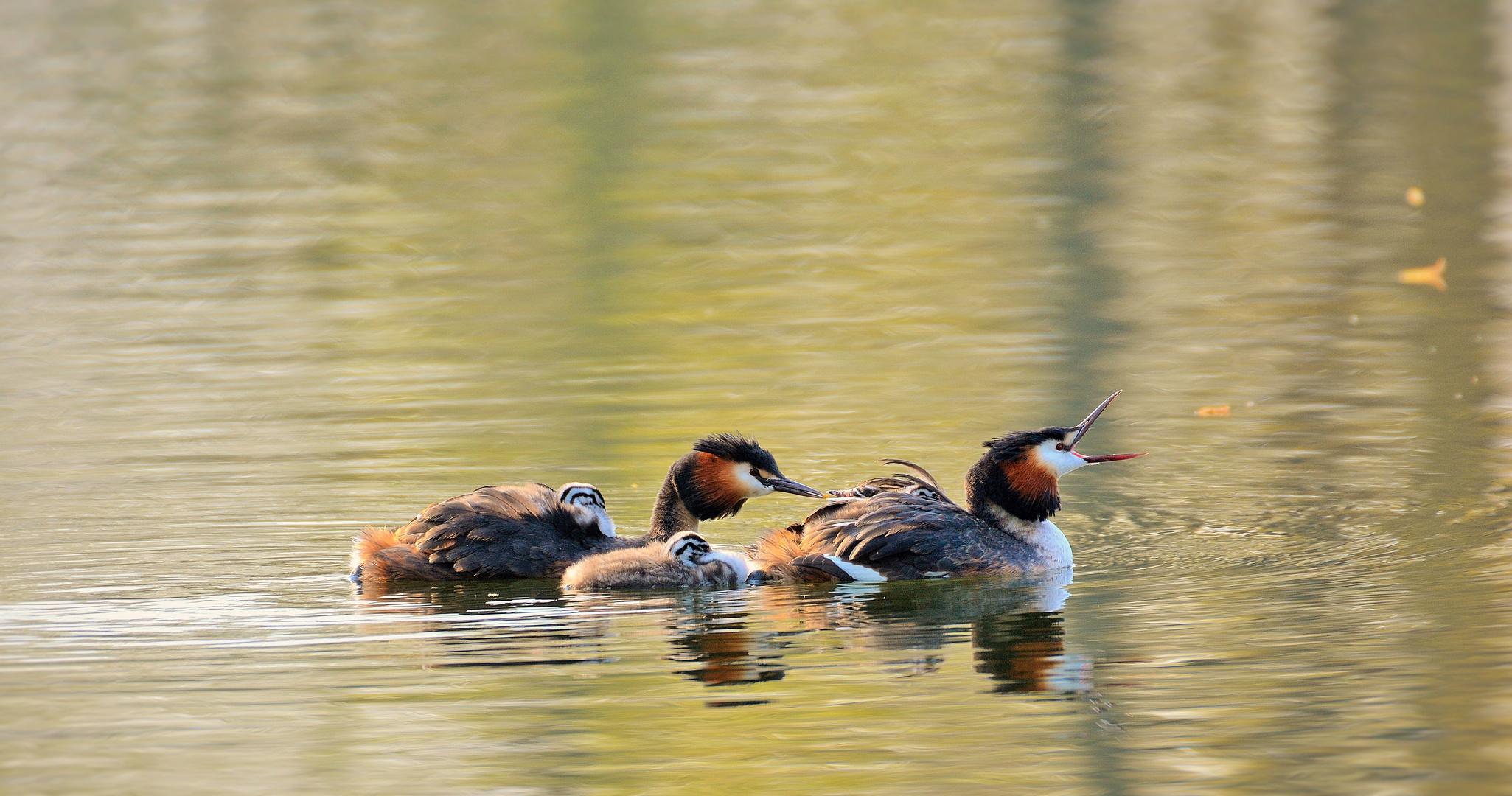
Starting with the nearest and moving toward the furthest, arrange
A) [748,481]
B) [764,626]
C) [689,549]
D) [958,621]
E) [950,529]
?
1. [764,626]
2. [958,621]
3. [689,549]
4. [950,529]
5. [748,481]

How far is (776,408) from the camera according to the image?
13.1 metres

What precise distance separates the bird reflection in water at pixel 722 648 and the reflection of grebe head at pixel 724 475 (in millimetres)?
974

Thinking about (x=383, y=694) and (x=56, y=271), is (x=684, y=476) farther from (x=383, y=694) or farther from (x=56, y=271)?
(x=56, y=271)

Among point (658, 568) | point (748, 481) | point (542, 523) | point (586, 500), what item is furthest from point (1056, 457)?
point (542, 523)

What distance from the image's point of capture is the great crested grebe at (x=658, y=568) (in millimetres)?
9508

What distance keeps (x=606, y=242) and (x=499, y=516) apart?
34.3 ft

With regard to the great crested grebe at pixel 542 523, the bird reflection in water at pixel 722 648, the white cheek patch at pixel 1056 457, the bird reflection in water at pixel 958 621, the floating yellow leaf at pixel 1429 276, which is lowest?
the bird reflection in water at pixel 958 621

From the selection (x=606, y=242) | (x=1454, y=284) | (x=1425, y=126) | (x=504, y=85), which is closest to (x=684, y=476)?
(x=1454, y=284)

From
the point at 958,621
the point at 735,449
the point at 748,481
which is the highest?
the point at 735,449

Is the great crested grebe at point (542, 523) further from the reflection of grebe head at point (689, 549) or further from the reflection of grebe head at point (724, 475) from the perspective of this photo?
the reflection of grebe head at point (689, 549)

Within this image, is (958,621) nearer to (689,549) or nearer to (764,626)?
(764,626)

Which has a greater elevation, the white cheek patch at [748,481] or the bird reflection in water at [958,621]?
the white cheek patch at [748,481]

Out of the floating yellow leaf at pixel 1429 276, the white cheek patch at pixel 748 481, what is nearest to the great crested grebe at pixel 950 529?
the white cheek patch at pixel 748 481

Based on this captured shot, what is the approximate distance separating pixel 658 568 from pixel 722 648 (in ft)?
3.72
